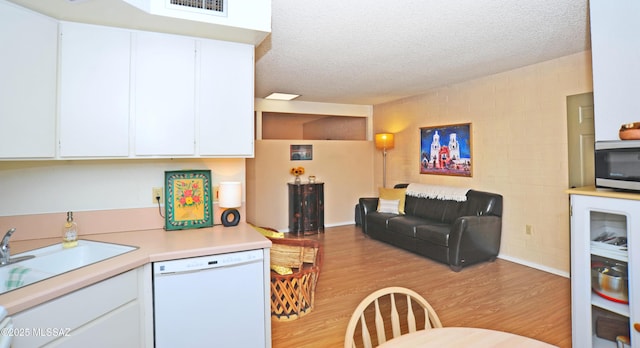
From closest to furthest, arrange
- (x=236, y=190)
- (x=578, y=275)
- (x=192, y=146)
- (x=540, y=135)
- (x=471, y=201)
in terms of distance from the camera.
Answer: (x=578, y=275) < (x=192, y=146) < (x=236, y=190) < (x=540, y=135) < (x=471, y=201)

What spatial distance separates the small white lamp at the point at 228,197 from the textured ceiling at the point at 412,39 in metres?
1.34

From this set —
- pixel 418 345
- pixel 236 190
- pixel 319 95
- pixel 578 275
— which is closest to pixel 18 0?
pixel 236 190

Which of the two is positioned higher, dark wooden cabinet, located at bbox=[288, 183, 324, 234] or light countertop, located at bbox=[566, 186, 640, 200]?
light countertop, located at bbox=[566, 186, 640, 200]

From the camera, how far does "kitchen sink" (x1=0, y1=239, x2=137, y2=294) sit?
5.14ft

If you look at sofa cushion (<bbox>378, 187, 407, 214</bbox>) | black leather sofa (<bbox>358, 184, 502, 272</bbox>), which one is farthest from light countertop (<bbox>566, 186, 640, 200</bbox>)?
sofa cushion (<bbox>378, 187, 407, 214</bbox>)

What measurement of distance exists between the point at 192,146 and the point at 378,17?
1717 mm

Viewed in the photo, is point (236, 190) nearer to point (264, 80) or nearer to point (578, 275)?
point (578, 275)

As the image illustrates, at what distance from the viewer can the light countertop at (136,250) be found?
124 centimetres

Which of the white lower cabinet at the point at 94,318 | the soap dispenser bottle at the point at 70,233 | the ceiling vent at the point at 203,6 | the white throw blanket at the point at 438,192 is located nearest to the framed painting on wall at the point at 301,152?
the white throw blanket at the point at 438,192

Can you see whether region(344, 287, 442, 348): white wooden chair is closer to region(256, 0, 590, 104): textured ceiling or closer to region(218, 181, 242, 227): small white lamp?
region(218, 181, 242, 227): small white lamp

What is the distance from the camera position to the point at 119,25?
193cm

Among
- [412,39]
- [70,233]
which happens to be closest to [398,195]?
[412,39]

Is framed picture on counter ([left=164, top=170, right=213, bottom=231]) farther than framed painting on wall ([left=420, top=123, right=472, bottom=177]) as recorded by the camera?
No

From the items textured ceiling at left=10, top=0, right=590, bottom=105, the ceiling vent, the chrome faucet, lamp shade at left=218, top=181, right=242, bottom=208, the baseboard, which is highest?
textured ceiling at left=10, top=0, right=590, bottom=105
